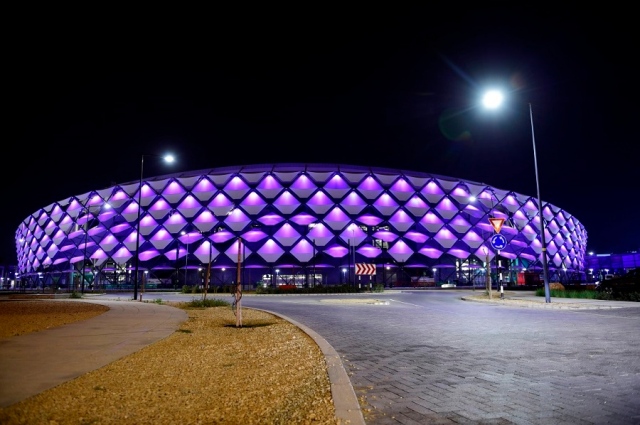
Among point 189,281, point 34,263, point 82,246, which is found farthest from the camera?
point 34,263

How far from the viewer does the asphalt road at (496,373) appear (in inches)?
159

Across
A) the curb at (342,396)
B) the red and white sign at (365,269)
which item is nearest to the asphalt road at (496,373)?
the curb at (342,396)

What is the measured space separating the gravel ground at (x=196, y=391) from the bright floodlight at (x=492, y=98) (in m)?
13.3

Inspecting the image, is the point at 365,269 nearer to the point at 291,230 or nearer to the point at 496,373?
the point at 291,230

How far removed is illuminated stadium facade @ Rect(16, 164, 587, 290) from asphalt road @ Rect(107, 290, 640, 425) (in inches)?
1694

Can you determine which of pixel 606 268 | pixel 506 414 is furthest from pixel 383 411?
pixel 606 268

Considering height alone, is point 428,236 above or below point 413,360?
above

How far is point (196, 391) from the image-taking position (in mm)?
4645

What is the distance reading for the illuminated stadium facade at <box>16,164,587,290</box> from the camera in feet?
184

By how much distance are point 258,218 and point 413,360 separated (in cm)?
5138

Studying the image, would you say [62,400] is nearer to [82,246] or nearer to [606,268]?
[82,246]

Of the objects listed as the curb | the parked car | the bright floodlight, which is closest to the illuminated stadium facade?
the parked car

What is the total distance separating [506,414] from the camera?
13.0 ft

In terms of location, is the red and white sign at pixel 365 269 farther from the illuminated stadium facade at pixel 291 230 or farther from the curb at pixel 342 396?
the curb at pixel 342 396
